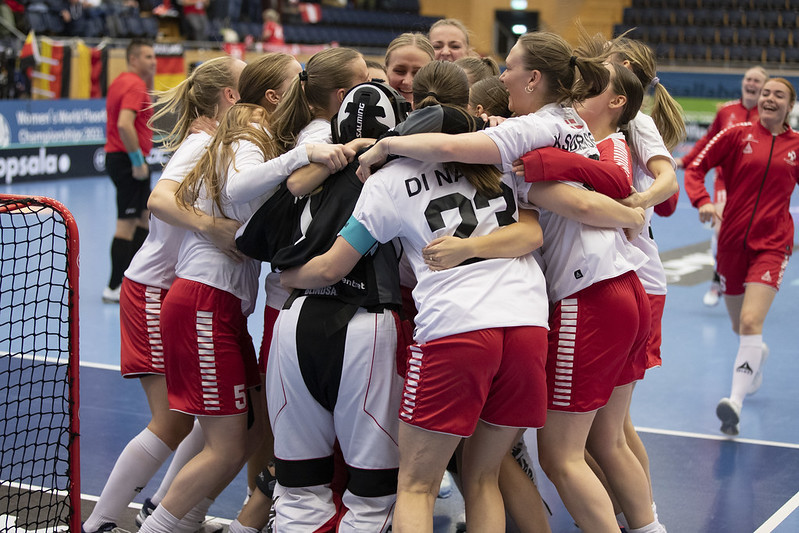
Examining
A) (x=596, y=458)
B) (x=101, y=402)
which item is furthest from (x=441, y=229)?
(x=101, y=402)

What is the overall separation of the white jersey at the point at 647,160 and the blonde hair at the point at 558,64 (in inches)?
23.9

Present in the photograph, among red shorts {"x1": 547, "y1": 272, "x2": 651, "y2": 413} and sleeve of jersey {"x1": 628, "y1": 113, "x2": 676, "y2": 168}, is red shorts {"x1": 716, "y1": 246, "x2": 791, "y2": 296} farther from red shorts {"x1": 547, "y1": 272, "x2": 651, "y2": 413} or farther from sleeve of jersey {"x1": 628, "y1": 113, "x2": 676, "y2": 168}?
red shorts {"x1": 547, "y1": 272, "x2": 651, "y2": 413}

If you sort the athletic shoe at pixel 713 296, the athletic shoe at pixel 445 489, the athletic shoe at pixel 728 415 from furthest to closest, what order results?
1. the athletic shoe at pixel 713 296
2. the athletic shoe at pixel 728 415
3. the athletic shoe at pixel 445 489

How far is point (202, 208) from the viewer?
125 inches

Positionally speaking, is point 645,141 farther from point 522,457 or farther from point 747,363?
point 747,363

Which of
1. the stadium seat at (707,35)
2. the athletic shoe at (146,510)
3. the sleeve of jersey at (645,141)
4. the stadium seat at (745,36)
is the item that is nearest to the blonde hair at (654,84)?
the sleeve of jersey at (645,141)

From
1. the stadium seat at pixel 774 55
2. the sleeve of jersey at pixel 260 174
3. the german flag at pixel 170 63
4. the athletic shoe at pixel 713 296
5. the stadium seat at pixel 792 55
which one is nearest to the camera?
the sleeve of jersey at pixel 260 174

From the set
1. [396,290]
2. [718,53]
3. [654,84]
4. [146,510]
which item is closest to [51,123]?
[146,510]

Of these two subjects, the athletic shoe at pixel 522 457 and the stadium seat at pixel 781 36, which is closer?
the athletic shoe at pixel 522 457

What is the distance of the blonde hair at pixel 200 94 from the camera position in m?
3.44

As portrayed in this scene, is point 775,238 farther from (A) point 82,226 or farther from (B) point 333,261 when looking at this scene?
(A) point 82,226

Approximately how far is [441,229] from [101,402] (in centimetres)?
305

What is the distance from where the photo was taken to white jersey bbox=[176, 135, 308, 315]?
9.36ft

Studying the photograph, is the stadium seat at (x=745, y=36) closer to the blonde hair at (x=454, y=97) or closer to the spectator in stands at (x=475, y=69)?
the spectator in stands at (x=475, y=69)
